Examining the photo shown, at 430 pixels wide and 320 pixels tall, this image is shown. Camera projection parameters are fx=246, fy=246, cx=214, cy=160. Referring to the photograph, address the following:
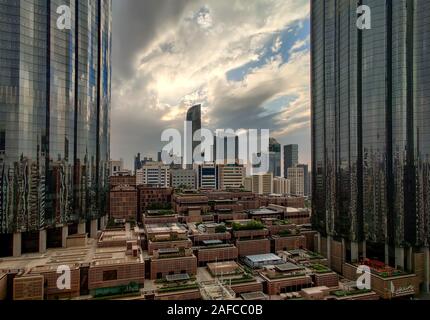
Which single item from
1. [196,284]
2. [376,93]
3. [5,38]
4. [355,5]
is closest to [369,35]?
[355,5]

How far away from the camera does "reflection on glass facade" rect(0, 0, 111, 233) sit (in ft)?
75.2

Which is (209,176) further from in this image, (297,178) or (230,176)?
(297,178)

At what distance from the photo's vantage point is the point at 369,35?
25750mm

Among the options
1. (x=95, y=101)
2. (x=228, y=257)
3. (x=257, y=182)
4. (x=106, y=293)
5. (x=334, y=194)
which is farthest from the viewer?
(x=257, y=182)

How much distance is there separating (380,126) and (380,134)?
83 centimetres

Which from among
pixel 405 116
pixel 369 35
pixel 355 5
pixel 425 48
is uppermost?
pixel 355 5

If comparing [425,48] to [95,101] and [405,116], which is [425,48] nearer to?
[405,116]

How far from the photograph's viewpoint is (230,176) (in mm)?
66188

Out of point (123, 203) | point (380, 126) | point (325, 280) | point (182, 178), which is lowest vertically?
point (325, 280)

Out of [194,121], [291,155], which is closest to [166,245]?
[194,121]

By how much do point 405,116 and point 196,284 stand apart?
82.4 feet

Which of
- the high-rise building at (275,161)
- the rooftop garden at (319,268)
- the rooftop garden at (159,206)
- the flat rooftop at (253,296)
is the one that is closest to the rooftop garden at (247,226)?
the rooftop garden at (319,268)

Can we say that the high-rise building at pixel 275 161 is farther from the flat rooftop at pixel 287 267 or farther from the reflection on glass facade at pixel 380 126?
the flat rooftop at pixel 287 267

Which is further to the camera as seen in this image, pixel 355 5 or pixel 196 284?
pixel 355 5
